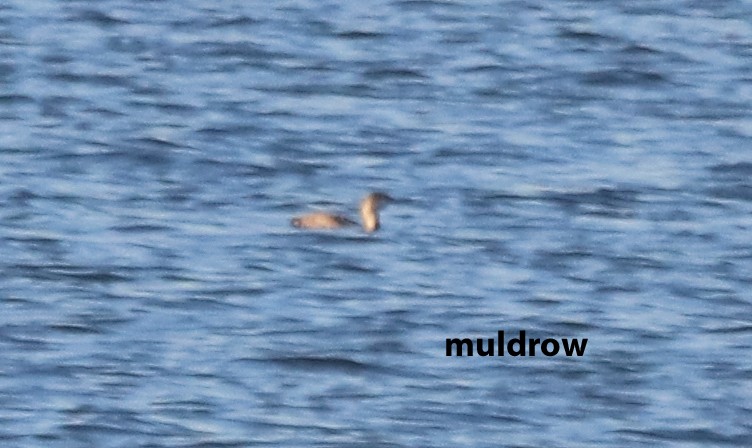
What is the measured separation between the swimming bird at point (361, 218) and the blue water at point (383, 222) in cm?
10

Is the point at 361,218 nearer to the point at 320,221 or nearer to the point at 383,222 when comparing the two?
the point at 383,222

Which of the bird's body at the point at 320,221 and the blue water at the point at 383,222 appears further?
the bird's body at the point at 320,221

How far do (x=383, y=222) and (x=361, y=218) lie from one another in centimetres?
37

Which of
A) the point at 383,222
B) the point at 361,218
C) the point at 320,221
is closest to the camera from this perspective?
the point at 320,221

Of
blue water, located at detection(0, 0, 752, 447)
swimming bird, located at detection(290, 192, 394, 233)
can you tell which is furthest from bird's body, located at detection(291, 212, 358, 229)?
blue water, located at detection(0, 0, 752, 447)

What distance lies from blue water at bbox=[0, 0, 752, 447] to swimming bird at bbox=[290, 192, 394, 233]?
0.32 feet

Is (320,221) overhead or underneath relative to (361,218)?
overhead

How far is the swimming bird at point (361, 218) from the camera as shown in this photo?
453 inches

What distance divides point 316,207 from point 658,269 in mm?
1667

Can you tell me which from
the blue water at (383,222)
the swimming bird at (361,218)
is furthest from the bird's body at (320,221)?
the blue water at (383,222)

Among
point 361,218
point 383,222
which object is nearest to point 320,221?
point 383,222

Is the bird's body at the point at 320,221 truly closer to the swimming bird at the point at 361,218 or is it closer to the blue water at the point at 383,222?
the swimming bird at the point at 361,218

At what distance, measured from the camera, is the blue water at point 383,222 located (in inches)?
376

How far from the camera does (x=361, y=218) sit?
12.1 meters
